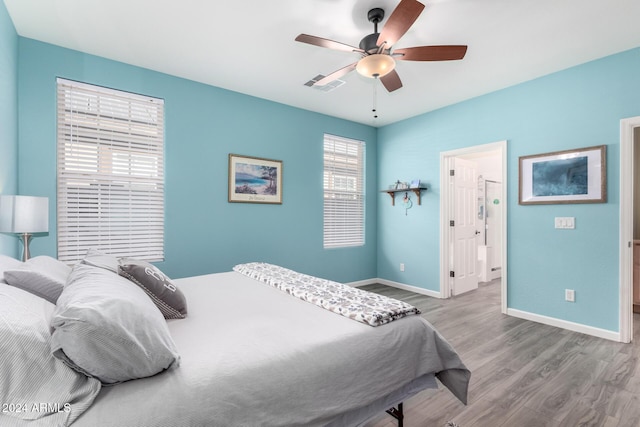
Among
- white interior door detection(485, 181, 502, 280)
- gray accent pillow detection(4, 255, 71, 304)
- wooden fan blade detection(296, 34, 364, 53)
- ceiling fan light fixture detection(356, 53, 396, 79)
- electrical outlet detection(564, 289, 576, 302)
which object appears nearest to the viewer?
gray accent pillow detection(4, 255, 71, 304)

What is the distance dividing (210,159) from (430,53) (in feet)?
8.64

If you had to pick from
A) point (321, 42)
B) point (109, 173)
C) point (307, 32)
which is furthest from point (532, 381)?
point (109, 173)

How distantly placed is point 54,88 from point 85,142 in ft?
1.71

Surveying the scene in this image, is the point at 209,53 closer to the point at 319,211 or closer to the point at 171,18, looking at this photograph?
the point at 171,18

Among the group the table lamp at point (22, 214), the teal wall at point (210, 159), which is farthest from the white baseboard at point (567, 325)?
the table lamp at point (22, 214)

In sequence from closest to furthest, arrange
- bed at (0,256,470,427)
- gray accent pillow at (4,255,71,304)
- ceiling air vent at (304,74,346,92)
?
bed at (0,256,470,427) < gray accent pillow at (4,255,71,304) < ceiling air vent at (304,74,346,92)

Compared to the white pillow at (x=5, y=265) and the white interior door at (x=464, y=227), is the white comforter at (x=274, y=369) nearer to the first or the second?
the white pillow at (x=5, y=265)

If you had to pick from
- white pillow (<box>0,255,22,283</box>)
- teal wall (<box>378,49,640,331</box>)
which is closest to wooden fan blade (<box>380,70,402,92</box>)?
teal wall (<box>378,49,640,331</box>)

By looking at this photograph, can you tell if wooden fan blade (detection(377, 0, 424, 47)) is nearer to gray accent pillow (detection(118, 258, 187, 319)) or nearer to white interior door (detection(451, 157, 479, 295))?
gray accent pillow (detection(118, 258, 187, 319))

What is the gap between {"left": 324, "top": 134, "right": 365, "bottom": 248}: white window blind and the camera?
4.83 m

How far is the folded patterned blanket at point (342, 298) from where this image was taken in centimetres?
161

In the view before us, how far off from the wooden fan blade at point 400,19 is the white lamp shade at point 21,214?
106 inches

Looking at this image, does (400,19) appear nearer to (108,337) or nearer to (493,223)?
(108,337)

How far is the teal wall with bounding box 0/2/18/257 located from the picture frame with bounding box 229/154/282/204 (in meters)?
1.93
